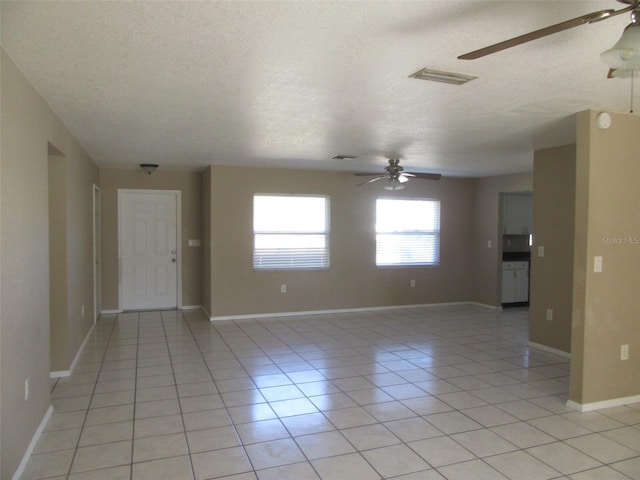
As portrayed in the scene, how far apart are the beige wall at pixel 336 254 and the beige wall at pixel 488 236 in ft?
0.47

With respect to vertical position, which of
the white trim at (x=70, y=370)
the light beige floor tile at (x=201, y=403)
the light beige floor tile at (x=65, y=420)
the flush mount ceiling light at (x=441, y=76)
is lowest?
the light beige floor tile at (x=201, y=403)

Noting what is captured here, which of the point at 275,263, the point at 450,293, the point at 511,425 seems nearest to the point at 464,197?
the point at 450,293

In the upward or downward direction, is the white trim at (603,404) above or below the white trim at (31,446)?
below

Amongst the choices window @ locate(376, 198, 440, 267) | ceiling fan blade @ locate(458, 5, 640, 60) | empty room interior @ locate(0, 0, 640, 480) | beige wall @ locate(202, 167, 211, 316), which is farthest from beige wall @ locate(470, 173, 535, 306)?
ceiling fan blade @ locate(458, 5, 640, 60)

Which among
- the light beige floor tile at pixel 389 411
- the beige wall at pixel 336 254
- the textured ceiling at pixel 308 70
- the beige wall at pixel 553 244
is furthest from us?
the beige wall at pixel 336 254

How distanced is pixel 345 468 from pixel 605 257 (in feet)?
8.43

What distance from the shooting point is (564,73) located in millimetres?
2625

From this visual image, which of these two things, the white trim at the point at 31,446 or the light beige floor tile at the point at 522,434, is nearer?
the white trim at the point at 31,446

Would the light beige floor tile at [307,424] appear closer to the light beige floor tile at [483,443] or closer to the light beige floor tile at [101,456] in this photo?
the light beige floor tile at [483,443]

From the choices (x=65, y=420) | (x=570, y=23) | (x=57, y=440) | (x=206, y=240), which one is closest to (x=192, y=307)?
(x=206, y=240)

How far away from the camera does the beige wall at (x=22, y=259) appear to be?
226cm

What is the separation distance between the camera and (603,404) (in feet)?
11.6

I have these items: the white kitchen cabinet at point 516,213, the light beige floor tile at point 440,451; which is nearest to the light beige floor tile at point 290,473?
the light beige floor tile at point 440,451

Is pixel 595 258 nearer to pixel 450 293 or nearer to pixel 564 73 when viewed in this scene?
pixel 564 73
